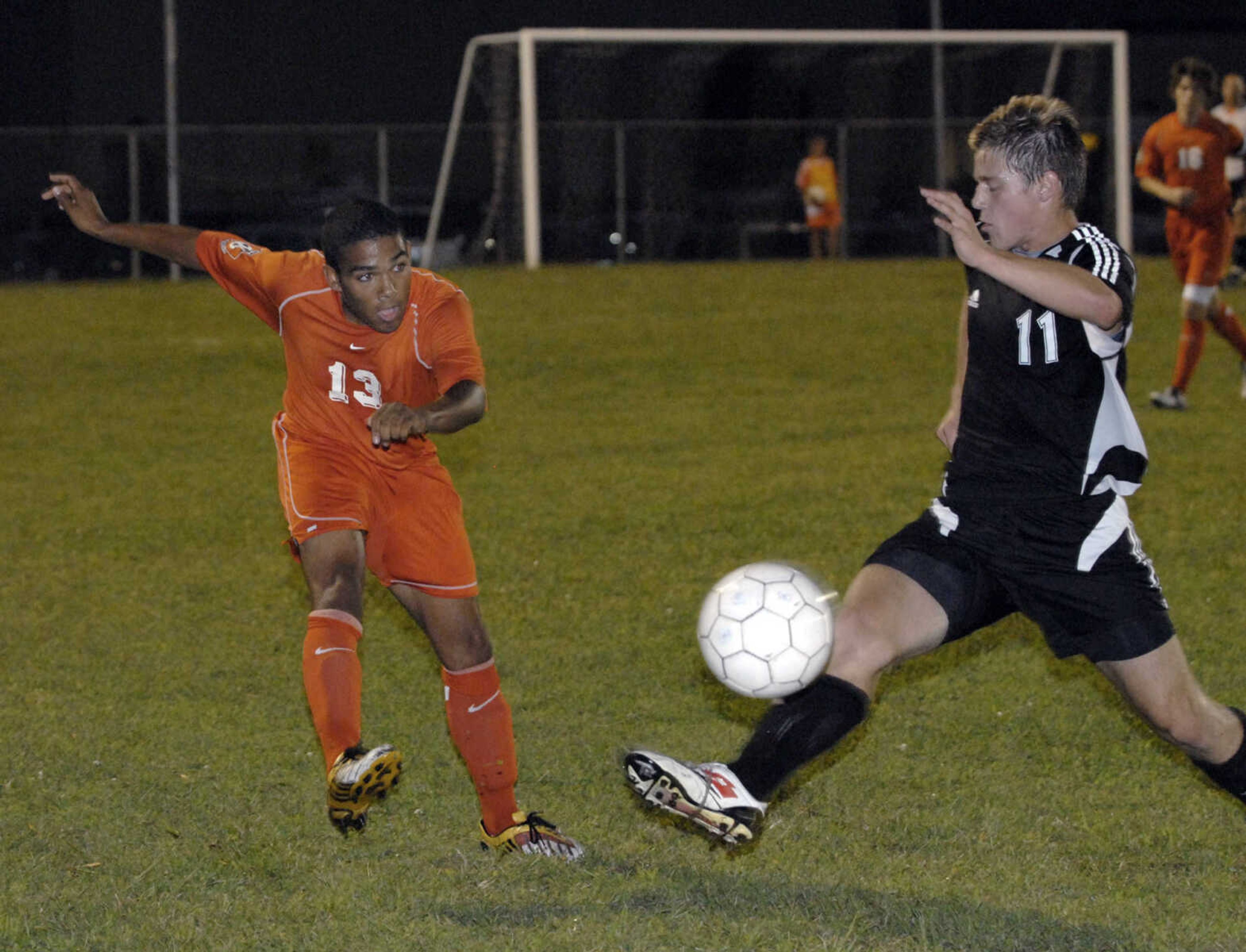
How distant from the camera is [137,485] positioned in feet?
31.7

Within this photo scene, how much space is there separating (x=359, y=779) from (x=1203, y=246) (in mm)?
9291

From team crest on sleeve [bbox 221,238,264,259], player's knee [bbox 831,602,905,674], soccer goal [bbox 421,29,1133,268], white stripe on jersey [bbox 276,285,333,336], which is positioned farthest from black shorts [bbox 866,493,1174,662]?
soccer goal [bbox 421,29,1133,268]

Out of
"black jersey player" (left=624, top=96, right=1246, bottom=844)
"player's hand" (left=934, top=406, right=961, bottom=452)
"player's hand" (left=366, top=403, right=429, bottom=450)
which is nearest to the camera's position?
"black jersey player" (left=624, top=96, right=1246, bottom=844)

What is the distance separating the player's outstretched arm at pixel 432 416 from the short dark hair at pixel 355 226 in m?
0.40

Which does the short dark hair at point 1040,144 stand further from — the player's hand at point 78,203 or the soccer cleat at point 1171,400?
the soccer cleat at point 1171,400

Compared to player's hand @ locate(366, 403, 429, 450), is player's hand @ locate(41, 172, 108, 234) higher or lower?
higher

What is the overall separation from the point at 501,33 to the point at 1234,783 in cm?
2751

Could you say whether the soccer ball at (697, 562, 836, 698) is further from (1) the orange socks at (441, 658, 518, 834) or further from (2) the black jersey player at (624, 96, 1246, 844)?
(1) the orange socks at (441, 658, 518, 834)

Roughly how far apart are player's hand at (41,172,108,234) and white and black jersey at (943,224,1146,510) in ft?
7.79

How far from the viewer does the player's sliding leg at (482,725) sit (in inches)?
162

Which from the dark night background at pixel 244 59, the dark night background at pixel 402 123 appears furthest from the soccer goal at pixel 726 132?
the dark night background at pixel 244 59

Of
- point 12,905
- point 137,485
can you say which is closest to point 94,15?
point 137,485

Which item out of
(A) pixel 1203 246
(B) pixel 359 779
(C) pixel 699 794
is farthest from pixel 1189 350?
(B) pixel 359 779

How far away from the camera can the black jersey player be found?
3.57 meters
